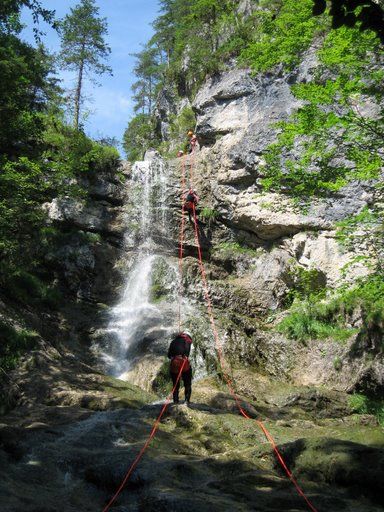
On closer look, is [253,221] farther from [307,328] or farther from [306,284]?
[307,328]

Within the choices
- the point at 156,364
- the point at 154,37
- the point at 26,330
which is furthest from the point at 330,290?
the point at 154,37

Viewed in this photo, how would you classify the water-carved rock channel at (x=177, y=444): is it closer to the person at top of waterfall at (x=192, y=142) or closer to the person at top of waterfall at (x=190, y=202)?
the person at top of waterfall at (x=190, y=202)

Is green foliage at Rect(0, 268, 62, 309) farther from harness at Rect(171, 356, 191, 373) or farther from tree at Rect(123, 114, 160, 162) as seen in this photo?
tree at Rect(123, 114, 160, 162)

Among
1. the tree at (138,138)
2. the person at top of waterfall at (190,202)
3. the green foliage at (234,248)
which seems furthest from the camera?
the tree at (138,138)

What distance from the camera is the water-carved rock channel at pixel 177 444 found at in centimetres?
431

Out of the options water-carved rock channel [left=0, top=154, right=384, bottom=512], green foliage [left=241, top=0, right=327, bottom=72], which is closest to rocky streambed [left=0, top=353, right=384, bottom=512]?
water-carved rock channel [left=0, top=154, right=384, bottom=512]

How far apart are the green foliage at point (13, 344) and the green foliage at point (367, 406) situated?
7.60 metres

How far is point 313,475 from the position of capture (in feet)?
16.4

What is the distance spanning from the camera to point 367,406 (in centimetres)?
1064

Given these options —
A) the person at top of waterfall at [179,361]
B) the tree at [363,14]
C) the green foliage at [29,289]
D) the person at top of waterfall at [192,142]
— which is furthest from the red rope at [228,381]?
the green foliage at [29,289]

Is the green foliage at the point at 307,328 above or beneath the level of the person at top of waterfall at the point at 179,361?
above

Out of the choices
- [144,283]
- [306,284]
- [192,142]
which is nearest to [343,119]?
[306,284]

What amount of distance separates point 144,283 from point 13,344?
23.8ft

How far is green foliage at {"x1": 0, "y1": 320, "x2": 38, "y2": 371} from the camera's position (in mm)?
9281
